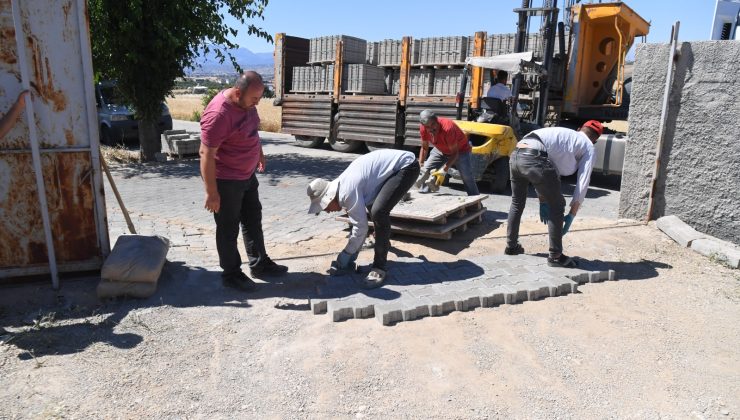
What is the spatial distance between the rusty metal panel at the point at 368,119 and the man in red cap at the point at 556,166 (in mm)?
7953

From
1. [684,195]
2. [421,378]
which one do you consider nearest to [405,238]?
[421,378]

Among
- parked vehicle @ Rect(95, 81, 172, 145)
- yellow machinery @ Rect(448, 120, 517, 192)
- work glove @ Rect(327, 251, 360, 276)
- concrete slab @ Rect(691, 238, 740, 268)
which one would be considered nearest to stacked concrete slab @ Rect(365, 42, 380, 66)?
yellow machinery @ Rect(448, 120, 517, 192)

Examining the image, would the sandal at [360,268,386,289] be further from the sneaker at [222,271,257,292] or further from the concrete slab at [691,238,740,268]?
the concrete slab at [691,238,740,268]

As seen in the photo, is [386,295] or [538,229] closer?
[386,295]

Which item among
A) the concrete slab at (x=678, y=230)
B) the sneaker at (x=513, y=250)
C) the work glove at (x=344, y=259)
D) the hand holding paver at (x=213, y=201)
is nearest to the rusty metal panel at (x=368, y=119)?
the concrete slab at (x=678, y=230)

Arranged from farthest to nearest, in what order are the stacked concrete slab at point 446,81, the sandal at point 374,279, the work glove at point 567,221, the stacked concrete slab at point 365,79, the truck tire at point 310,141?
the truck tire at point 310,141 → the stacked concrete slab at point 365,79 → the stacked concrete slab at point 446,81 → the work glove at point 567,221 → the sandal at point 374,279

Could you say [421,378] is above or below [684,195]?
below

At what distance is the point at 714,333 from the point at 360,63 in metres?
11.5

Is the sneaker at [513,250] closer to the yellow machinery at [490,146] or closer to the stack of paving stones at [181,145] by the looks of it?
the yellow machinery at [490,146]

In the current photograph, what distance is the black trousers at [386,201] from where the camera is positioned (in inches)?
180

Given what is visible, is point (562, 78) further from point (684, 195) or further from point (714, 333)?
point (714, 333)

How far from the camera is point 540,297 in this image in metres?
4.58

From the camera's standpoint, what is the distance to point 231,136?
4172 mm

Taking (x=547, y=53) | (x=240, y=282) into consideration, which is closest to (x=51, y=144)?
(x=240, y=282)
